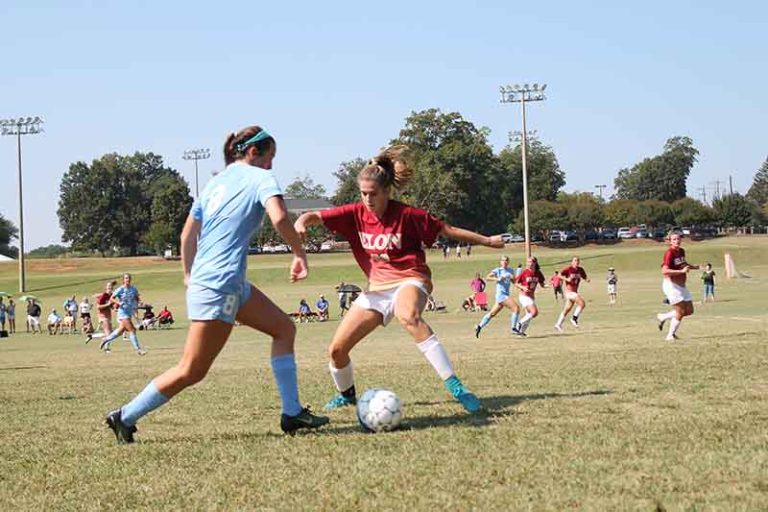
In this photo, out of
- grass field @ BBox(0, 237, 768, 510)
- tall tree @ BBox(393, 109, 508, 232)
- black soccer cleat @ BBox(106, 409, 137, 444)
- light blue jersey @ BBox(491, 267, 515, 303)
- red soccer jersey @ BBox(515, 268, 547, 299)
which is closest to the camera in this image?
grass field @ BBox(0, 237, 768, 510)

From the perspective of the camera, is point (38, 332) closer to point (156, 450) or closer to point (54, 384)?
point (54, 384)

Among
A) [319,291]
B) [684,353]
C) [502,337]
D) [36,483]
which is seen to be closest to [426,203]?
[319,291]

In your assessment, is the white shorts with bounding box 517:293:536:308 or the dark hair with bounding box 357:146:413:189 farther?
the white shorts with bounding box 517:293:536:308

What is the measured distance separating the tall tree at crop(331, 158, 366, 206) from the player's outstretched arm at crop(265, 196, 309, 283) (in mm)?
125331

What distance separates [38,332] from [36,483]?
4293cm

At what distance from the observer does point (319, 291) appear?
67.4 m

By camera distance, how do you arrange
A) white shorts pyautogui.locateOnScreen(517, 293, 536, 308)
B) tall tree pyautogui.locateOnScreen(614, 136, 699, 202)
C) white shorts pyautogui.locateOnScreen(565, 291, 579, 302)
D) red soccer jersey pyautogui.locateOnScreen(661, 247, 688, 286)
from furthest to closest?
tall tree pyautogui.locateOnScreen(614, 136, 699, 202) < white shorts pyautogui.locateOnScreen(565, 291, 579, 302) < white shorts pyautogui.locateOnScreen(517, 293, 536, 308) < red soccer jersey pyautogui.locateOnScreen(661, 247, 688, 286)

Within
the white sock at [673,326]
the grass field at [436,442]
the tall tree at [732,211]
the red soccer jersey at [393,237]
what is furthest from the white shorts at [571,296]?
the tall tree at [732,211]

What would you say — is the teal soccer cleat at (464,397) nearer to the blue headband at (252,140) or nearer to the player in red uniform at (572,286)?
the blue headband at (252,140)

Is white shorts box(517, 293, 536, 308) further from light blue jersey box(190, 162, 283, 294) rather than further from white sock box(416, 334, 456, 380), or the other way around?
light blue jersey box(190, 162, 283, 294)

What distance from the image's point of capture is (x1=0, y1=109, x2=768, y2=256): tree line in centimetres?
12525

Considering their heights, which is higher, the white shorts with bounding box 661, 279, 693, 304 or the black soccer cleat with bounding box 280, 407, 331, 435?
the white shorts with bounding box 661, 279, 693, 304

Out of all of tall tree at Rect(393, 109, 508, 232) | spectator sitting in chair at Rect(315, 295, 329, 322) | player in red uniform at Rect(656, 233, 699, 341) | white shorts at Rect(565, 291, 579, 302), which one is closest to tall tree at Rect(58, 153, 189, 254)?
tall tree at Rect(393, 109, 508, 232)

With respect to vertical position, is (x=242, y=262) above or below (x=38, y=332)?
above
